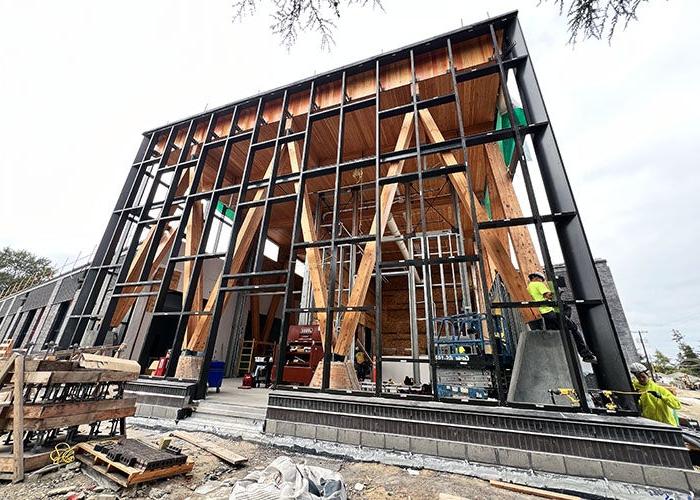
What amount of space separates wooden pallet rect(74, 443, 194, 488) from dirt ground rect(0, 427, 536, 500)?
0.07m

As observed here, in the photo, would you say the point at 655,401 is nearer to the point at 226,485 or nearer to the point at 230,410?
the point at 226,485

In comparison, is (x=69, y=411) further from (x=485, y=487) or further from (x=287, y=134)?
(x=287, y=134)

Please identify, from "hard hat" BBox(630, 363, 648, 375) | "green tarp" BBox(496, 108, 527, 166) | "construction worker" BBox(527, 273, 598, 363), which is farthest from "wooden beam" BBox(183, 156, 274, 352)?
"hard hat" BBox(630, 363, 648, 375)

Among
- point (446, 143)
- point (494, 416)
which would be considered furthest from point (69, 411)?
point (446, 143)

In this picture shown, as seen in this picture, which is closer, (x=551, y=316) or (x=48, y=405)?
(x=48, y=405)

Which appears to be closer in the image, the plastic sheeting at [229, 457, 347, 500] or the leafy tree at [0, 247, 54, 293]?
the plastic sheeting at [229, 457, 347, 500]

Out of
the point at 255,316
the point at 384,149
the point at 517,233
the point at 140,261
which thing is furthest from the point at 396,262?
the point at 255,316

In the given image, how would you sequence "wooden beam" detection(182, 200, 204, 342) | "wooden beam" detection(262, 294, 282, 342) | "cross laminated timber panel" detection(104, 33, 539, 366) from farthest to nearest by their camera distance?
"wooden beam" detection(262, 294, 282, 342)
"wooden beam" detection(182, 200, 204, 342)
"cross laminated timber panel" detection(104, 33, 539, 366)

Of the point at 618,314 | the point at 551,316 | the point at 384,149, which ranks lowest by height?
the point at 551,316

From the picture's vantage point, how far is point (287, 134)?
25.6 feet

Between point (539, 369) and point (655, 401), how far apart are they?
1747 mm

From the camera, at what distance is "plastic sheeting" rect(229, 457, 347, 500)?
7.55ft

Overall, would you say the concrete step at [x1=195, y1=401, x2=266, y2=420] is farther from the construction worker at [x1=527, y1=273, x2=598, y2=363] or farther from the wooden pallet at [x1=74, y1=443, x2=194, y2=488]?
the construction worker at [x1=527, y1=273, x2=598, y2=363]

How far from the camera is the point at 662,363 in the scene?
1374 inches
